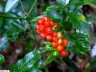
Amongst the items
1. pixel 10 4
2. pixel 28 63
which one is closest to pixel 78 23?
pixel 28 63

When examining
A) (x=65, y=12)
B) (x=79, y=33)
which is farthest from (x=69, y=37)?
(x=65, y=12)

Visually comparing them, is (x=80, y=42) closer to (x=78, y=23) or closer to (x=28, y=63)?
(x=78, y=23)

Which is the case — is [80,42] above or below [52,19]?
below

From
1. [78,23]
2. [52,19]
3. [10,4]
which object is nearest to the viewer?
[78,23]

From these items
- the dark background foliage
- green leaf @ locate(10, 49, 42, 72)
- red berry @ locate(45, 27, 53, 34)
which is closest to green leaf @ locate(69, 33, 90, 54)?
the dark background foliage

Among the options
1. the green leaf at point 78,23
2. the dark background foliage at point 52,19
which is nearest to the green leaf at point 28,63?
the dark background foliage at point 52,19

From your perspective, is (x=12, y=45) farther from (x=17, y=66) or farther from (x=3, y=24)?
(x=17, y=66)

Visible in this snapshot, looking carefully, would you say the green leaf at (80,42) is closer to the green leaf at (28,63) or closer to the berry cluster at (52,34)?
the berry cluster at (52,34)
